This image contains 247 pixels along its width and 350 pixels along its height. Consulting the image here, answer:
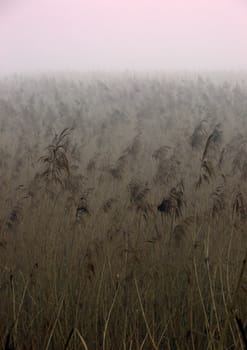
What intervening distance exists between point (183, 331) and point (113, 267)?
0.36 metres

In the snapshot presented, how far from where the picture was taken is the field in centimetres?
133

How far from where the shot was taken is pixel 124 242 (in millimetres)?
1820

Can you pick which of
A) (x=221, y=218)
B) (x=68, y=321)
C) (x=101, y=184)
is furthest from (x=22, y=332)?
(x=101, y=184)

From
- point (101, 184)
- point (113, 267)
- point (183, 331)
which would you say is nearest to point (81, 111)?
point (101, 184)

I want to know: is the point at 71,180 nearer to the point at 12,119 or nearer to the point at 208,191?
the point at 208,191

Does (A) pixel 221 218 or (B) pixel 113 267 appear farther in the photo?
(A) pixel 221 218

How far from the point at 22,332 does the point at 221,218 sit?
0.94 m

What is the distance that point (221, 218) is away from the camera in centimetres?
205

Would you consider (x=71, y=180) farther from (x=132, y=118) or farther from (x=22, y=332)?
(x=132, y=118)

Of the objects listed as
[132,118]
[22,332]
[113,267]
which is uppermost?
[132,118]

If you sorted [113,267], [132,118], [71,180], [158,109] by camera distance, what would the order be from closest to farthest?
[113,267], [71,180], [132,118], [158,109]

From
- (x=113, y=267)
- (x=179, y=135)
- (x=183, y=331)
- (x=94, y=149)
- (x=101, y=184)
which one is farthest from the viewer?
(x=179, y=135)

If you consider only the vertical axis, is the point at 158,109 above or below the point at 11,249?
above

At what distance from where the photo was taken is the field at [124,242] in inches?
52.4
